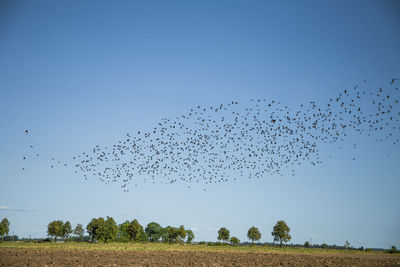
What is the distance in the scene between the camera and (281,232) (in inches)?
5084

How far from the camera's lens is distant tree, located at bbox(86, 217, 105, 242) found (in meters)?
117

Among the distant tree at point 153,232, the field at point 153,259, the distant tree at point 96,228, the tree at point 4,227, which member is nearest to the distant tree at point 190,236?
the distant tree at point 153,232

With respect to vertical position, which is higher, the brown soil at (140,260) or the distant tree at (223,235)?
the brown soil at (140,260)

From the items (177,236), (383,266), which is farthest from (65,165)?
(177,236)

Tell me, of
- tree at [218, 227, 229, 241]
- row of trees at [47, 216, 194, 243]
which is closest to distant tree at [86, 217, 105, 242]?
row of trees at [47, 216, 194, 243]

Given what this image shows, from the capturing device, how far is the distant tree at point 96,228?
384 feet

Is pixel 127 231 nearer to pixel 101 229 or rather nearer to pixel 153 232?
pixel 101 229

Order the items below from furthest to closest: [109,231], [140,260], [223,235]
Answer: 1. [223,235]
2. [109,231]
3. [140,260]

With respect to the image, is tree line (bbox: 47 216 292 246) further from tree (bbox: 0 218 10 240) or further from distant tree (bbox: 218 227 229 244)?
tree (bbox: 0 218 10 240)

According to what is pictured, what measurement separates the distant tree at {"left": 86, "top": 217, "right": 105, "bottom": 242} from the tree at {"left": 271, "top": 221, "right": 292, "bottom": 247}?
73.3 metres

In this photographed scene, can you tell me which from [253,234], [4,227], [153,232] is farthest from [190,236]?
[4,227]

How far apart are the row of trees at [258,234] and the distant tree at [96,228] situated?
61.4 meters

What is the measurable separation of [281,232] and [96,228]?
77598 millimetres

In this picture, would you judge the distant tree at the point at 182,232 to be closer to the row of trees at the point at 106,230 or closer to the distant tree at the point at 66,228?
the row of trees at the point at 106,230
